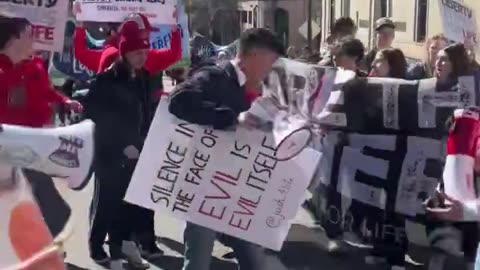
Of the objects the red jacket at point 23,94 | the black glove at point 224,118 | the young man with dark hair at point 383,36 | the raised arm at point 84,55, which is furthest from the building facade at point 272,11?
the young man with dark hair at point 383,36

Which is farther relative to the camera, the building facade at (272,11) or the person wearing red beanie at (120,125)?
the person wearing red beanie at (120,125)

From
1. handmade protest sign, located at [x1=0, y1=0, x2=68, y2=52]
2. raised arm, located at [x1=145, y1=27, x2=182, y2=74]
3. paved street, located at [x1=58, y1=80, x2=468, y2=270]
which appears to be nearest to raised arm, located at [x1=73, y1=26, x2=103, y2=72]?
handmade protest sign, located at [x1=0, y1=0, x2=68, y2=52]

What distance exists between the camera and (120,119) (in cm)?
588

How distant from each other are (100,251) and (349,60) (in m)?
2.15

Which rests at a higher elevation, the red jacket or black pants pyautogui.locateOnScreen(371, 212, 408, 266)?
the red jacket

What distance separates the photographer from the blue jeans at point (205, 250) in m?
4.52

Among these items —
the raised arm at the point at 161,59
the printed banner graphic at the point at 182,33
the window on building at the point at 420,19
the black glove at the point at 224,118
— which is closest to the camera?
the black glove at the point at 224,118

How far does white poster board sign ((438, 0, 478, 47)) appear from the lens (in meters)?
6.60

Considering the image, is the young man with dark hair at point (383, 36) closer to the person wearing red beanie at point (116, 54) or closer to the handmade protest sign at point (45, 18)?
the person wearing red beanie at point (116, 54)

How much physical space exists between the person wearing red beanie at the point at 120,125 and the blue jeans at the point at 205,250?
4.62 feet

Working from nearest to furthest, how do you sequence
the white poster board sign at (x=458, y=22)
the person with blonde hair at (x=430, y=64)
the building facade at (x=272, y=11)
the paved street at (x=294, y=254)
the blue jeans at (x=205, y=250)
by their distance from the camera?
1. the building facade at (x=272, y=11)
2. the blue jeans at (x=205, y=250)
3. the paved street at (x=294, y=254)
4. the white poster board sign at (x=458, y=22)
5. the person with blonde hair at (x=430, y=64)

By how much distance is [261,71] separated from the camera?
441cm

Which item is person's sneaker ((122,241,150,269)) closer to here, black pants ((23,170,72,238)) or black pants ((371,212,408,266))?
black pants ((371,212,408,266))

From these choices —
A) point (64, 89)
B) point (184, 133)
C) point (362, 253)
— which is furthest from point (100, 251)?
point (64, 89)
